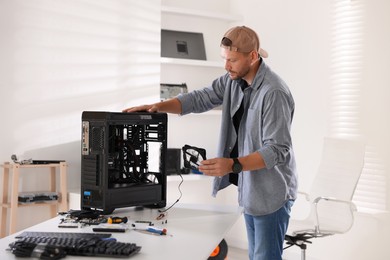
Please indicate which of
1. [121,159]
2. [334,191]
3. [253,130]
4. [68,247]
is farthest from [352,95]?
[68,247]

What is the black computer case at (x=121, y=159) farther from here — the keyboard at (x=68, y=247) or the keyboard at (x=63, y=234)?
the keyboard at (x=68, y=247)

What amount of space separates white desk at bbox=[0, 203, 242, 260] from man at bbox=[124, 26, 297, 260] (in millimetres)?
155

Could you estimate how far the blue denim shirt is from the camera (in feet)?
7.75

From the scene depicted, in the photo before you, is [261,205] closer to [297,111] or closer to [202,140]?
[297,111]

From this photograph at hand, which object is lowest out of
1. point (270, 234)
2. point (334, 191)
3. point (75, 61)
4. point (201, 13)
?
point (270, 234)

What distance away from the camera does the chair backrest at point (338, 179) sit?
3676 millimetres

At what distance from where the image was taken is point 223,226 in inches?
87.7

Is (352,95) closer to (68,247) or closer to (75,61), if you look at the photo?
(75,61)

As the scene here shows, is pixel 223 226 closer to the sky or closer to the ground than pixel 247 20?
closer to the ground

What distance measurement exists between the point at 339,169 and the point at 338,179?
71 mm

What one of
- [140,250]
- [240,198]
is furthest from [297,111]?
[140,250]

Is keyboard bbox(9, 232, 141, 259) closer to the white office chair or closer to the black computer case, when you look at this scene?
the black computer case

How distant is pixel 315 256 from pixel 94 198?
8.75 ft

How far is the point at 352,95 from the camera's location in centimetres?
419
